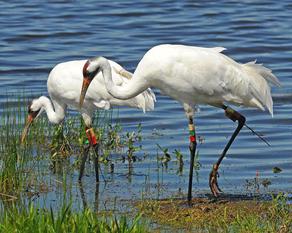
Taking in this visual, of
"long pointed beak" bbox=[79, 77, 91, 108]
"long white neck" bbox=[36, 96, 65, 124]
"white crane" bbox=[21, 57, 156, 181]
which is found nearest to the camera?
"long pointed beak" bbox=[79, 77, 91, 108]

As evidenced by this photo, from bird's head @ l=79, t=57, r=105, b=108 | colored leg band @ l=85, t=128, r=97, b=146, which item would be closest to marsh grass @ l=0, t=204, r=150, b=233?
bird's head @ l=79, t=57, r=105, b=108

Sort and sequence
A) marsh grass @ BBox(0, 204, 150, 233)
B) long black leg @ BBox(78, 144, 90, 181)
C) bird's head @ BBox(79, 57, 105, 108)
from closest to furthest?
marsh grass @ BBox(0, 204, 150, 233) → bird's head @ BBox(79, 57, 105, 108) → long black leg @ BBox(78, 144, 90, 181)

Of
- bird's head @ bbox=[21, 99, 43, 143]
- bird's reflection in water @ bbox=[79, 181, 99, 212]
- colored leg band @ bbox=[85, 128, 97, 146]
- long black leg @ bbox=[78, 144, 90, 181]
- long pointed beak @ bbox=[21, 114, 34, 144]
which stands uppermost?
bird's head @ bbox=[21, 99, 43, 143]

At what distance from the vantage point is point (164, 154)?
11562mm

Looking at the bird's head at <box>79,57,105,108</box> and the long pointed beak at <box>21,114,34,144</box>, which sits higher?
the bird's head at <box>79,57,105,108</box>

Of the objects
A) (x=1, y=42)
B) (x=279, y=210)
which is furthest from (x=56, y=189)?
(x=1, y=42)

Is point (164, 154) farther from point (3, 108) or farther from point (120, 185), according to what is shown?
point (3, 108)

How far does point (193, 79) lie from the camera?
1022 centimetres

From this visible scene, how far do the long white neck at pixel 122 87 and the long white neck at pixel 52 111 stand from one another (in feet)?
4.93

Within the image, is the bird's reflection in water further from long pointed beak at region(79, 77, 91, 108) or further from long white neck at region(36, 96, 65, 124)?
long white neck at region(36, 96, 65, 124)

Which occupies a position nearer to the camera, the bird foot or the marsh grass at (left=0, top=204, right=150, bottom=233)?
the marsh grass at (left=0, top=204, right=150, bottom=233)

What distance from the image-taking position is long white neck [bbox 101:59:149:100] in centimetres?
1034

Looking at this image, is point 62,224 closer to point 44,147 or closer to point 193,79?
point 193,79

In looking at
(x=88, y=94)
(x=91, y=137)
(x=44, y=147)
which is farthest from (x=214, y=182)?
(x=44, y=147)
